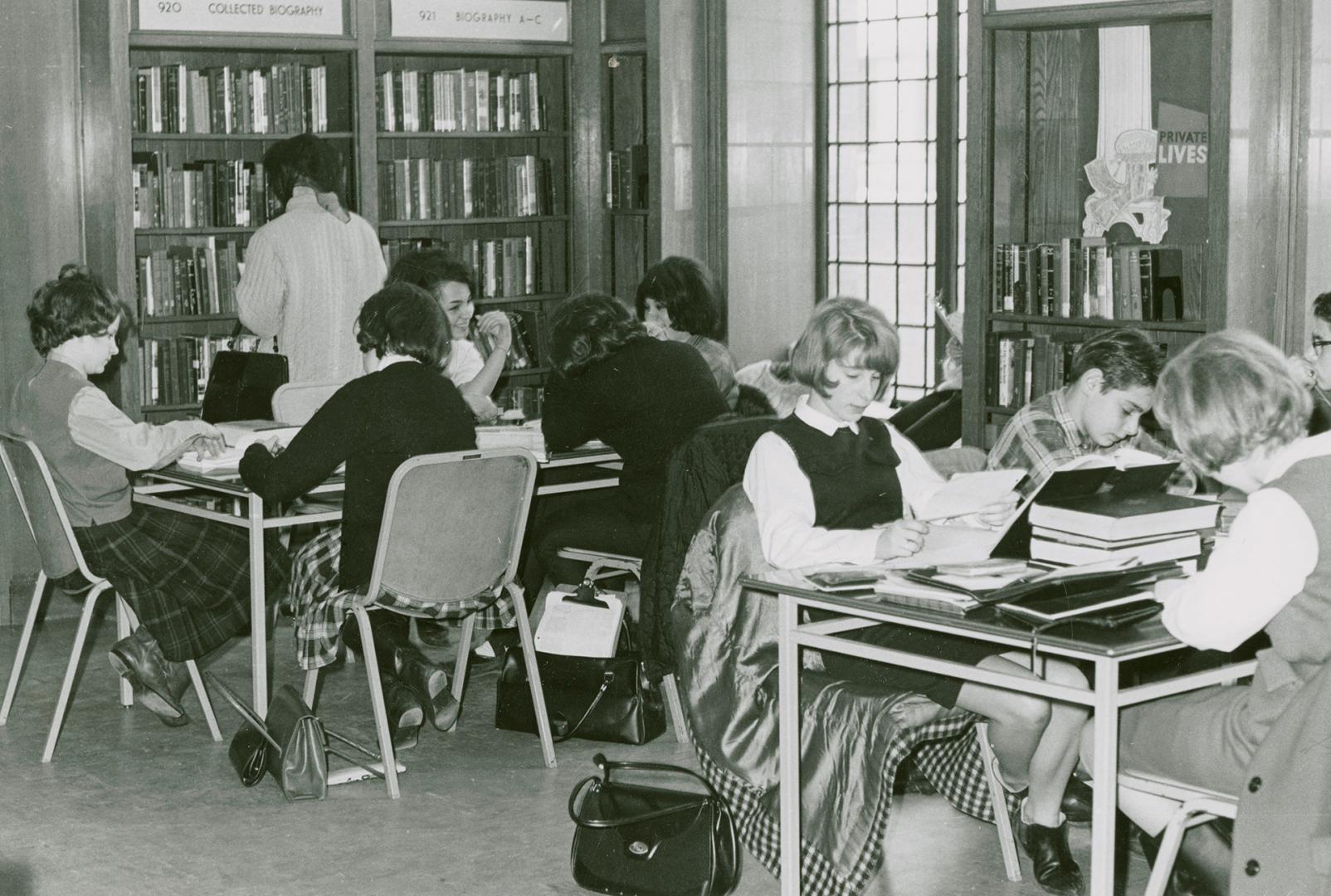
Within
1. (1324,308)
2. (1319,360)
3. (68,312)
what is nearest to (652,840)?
(68,312)

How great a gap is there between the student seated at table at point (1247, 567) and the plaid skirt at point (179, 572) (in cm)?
267

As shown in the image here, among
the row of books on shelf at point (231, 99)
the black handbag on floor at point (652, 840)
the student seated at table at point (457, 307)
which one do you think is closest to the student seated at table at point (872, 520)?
the black handbag on floor at point (652, 840)

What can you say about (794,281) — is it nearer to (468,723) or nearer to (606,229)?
(606,229)

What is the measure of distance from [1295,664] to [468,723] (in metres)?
2.69

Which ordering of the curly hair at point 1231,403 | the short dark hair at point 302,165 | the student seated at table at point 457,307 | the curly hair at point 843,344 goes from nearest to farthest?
the curly hair at point 1231,403, the curly hair at point 843,344, the student seated at table at point 457,307, the short dark hair at point 302,165

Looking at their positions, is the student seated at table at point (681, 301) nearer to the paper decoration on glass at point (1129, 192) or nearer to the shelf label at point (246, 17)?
the paper decoration on glass at point (1129, 192)

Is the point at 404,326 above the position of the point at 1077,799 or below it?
above

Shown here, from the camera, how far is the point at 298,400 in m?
5.25

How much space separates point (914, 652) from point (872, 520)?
1.16 feet

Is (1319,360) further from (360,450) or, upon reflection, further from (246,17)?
(246,17)

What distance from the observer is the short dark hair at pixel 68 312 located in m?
4.58

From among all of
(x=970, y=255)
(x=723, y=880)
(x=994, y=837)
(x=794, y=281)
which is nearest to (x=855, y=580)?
(x=723, y=880)

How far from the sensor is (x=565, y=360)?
16.2 feet

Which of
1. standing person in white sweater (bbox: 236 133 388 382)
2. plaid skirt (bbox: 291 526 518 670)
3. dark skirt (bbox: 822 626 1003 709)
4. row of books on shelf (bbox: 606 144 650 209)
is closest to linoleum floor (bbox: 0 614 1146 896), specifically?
plaid skirt (bbox: 291 526 518 670)
